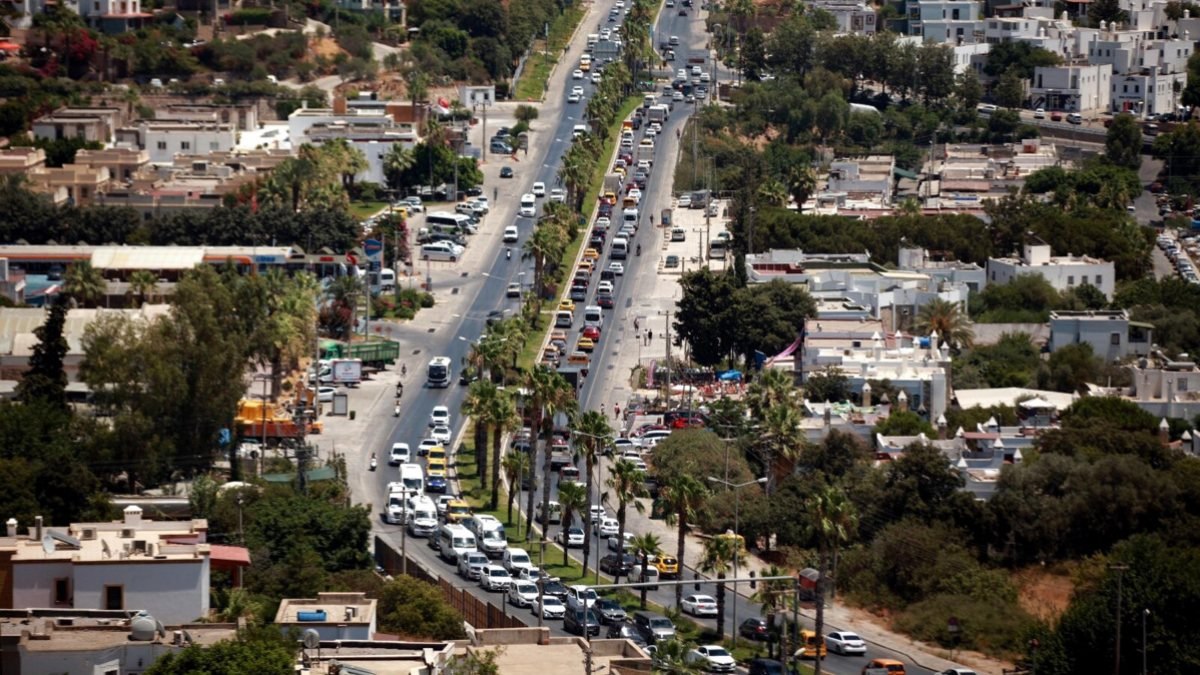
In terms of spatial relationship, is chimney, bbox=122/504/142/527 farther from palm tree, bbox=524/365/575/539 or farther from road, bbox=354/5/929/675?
palm tree, bbox=524/365/575/539

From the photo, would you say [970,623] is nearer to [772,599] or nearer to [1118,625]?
[772,599]

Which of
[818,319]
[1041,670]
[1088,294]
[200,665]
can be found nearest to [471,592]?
[1041,670]

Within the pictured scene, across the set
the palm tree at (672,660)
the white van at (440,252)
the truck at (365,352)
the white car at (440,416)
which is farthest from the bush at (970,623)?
the white van at (440,252)

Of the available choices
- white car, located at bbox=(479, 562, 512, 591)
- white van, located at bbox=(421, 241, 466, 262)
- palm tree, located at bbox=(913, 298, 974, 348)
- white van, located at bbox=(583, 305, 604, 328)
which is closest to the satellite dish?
white car, located at bbox=(479, 562, 512, 591)

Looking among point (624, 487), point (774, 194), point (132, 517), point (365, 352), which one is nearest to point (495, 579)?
point (624, 487)

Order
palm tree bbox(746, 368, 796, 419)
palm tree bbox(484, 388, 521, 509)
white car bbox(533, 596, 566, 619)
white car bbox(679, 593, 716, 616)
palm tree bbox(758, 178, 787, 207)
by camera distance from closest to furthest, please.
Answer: white car bbox(533, 596, 566, 619)
white car bbox(679, 593, 716, 616)
palm tree bbox(484, 388, 521, 509)
palm tree bbox(746, 368, 796, 419)
palm tree bbox(758, 178, 787, 207)
